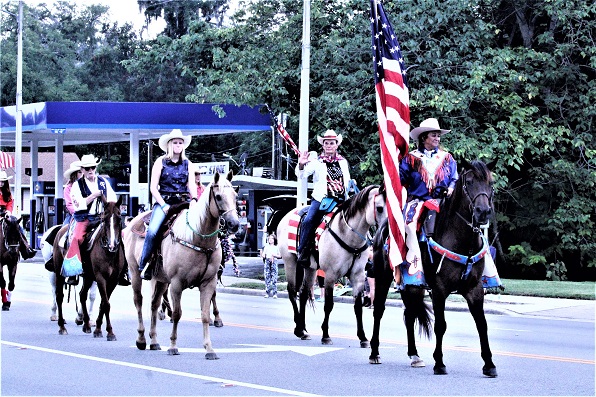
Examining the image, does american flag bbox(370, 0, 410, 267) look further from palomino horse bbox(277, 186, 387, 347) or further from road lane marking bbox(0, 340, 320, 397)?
road lane marking bbox(0, 340, 320, 397)

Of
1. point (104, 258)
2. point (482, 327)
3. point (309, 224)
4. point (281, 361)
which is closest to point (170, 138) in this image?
point (104, 258)

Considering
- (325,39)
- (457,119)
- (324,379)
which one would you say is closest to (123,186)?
(325,39)

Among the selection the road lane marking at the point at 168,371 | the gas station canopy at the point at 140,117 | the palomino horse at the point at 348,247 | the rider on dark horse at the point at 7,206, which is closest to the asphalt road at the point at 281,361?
the road lane marking at the point at 168,371

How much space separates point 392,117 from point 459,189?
1.74 metres

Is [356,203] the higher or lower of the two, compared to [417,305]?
higher

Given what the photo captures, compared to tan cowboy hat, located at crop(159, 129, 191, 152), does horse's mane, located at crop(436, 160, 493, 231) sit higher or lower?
lower

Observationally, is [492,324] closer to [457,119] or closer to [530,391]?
[530,391]

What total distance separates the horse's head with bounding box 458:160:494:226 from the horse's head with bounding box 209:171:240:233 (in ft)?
8.75

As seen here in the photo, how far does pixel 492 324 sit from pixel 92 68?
6105cm

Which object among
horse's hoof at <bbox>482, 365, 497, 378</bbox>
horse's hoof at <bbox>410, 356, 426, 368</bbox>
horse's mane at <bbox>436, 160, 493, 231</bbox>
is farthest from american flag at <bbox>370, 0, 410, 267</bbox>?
horse's hoof at <bbox>482, 365, 497, 378</bbox>

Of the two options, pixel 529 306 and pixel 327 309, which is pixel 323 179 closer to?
pixel 327 309

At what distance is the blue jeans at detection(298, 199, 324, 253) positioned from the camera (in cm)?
1522

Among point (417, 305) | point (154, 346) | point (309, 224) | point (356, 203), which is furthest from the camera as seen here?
point (309, 224)

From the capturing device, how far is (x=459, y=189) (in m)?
11.3
